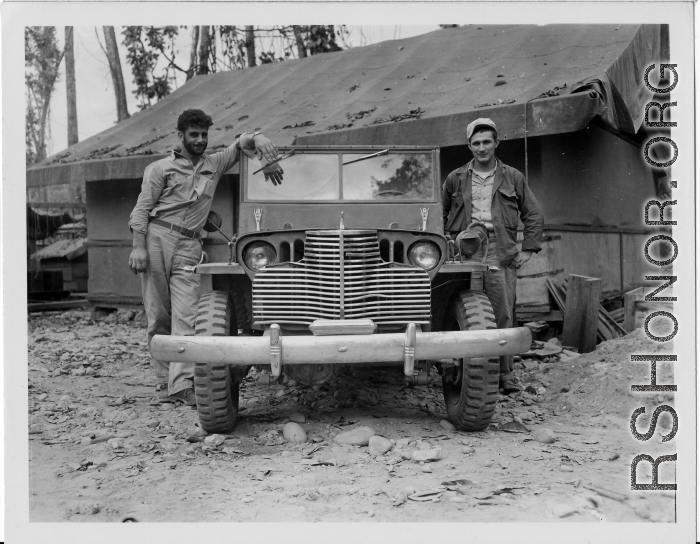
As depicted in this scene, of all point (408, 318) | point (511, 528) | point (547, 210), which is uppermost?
point (547, 210)

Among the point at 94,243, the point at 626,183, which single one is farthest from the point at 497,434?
the point at 94,243

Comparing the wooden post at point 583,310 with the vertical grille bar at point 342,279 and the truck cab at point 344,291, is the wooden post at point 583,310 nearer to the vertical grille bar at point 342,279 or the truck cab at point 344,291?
the truck cab at point 344,291

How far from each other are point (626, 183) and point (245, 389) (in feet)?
18.8

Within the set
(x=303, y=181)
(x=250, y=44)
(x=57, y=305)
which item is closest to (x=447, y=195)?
(x=303, y=181)

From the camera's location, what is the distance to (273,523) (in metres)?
3.00

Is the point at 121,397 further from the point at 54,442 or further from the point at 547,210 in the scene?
the point at 547,210

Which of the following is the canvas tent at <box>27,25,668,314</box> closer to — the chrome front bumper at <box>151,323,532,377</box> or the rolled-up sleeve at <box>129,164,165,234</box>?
the chrome front bumper at <box>151,323,532,377</box>

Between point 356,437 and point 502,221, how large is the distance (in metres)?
2.07

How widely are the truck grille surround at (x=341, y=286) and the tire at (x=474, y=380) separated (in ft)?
1.13

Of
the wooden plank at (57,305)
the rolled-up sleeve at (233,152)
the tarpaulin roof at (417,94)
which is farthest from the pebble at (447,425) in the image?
the wooden plank at (57,305)

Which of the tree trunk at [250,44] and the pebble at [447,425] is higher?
the tree trunk at [250,44]

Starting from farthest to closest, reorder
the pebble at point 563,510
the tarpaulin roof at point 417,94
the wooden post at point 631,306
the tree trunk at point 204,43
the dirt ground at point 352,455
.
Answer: the tree trunk at point 204,43 → the wooden post at point 631,306 → the tarpaulin roof at point 417,94 → the dirt ground at point 352,455 → the pebble at point 563,510

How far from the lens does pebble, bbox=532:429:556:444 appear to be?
407 cm

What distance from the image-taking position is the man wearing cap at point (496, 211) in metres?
5.13
